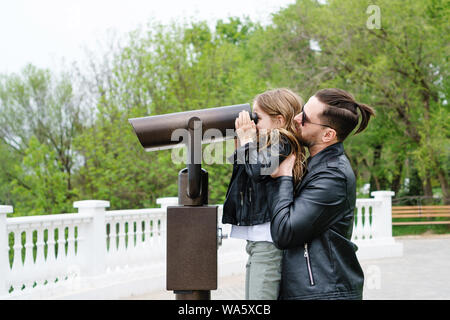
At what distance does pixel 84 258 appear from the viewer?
5668 mm

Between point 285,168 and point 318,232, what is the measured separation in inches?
10.1

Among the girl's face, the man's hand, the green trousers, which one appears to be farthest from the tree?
the man's hand

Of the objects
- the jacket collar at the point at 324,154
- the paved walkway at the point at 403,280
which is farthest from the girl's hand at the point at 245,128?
the paved walkway at the point at 403,280

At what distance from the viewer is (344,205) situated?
1.78 m

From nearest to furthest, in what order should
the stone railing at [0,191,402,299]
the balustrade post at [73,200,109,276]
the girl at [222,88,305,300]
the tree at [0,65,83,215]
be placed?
the girl at [222,88,305,300]
the stone railing at [0,191,402,299]
the balustrade post at [73,200,109,276]
the tree at [0,65,83,215]

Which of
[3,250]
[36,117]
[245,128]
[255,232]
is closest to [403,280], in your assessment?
[3,250]

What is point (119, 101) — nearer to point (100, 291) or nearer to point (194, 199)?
point (100, 291)

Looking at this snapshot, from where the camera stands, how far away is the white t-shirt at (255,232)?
1935 millimetres

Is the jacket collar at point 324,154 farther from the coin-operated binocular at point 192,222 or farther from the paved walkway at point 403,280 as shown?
the paved walkway at point 403,280

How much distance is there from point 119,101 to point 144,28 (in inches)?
80.7

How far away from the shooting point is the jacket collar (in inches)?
72.4

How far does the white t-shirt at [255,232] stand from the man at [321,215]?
13 centimetres

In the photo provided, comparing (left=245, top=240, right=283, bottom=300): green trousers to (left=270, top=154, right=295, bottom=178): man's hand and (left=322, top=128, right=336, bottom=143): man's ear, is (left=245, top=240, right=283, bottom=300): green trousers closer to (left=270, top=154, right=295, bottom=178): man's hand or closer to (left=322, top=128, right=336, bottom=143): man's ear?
(left=270, top=154, right=295, bottom=178): man's hand

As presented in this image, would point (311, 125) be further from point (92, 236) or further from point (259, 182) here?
point (92, 236)
